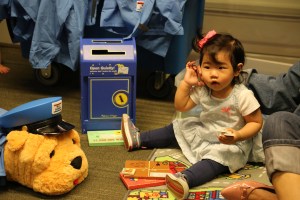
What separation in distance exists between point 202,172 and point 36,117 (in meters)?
0.53

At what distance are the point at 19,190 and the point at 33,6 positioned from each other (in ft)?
2.69

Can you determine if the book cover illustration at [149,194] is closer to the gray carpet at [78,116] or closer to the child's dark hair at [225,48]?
the gray carpet at [78,116]

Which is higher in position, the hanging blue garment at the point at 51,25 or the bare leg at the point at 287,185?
the hanging blue garment at the point at 51,25

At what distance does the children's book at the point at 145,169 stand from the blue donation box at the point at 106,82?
280mm

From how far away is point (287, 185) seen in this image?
3.28ft

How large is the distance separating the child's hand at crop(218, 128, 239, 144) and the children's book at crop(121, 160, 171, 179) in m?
0.21

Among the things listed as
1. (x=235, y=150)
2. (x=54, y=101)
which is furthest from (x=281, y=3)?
(x=54, y=101)

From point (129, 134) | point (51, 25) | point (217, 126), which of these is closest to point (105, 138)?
point (129, 134)

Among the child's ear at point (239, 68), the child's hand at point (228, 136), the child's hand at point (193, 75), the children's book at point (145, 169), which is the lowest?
the children's book at point (145, 169)

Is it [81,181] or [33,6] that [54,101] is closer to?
[81,181]

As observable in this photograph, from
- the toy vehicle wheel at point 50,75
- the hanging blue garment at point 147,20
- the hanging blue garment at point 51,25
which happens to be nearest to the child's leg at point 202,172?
the hanging blue garment at point 147,20

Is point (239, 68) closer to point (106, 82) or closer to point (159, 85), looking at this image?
point (106, 82)

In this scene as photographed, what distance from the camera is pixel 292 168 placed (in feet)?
3.29

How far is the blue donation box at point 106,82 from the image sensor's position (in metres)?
1.65
